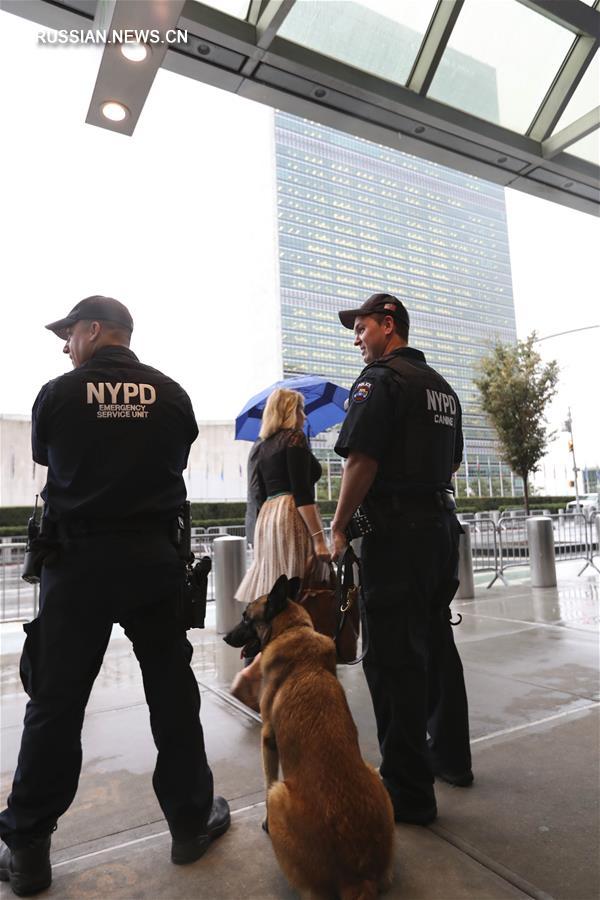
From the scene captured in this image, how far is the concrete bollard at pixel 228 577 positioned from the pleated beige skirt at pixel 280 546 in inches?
107

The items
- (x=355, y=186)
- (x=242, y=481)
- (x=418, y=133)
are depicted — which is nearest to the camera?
(x=418, y=133)

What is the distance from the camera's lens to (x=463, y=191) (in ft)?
161

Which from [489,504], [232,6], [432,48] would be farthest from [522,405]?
[232,6]

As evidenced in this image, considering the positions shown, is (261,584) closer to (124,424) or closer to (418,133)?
(124,424)

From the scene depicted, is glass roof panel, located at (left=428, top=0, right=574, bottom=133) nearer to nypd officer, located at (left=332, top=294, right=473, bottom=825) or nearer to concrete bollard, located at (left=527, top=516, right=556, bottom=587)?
nypd officer, located at (left=332, top=294, right=473, bottom=825)

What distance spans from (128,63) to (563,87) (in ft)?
13.0

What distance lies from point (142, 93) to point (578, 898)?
16.0 feet

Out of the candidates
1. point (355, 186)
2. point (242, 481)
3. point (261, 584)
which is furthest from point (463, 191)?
point (261, 584)

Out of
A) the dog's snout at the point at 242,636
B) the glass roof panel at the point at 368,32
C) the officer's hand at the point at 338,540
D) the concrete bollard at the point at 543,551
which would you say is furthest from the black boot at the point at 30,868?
the concrete bollard at the point at 543,551

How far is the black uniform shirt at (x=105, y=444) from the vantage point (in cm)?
212

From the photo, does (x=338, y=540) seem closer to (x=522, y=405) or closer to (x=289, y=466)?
(x=289, y=466)

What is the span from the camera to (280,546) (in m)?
3.80

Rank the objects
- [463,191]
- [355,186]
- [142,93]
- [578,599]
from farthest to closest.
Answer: [355,186]
[463,191]
[578,599]
[142,93]

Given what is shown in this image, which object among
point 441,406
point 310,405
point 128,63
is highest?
point 128,63
